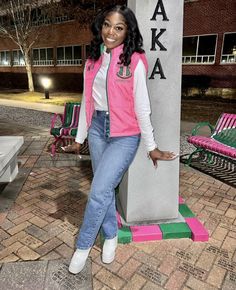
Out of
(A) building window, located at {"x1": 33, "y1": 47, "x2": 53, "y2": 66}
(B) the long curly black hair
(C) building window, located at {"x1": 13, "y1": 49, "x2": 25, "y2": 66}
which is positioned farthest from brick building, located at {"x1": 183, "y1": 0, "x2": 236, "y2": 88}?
(C) building window, located at {"x1": 13, "y1": 49, "x2": 25, "y2": 66}

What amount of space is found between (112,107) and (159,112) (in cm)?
80

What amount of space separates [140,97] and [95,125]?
43cm

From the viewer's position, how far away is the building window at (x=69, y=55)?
22705 millimetres

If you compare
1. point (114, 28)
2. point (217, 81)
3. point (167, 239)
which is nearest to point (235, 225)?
point (167, 239)

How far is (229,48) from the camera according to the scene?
16250 millimetres

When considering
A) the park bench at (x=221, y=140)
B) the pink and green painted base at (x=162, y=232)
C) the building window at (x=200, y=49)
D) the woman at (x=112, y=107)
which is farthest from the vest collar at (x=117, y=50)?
the building window at (x=200, y=49)

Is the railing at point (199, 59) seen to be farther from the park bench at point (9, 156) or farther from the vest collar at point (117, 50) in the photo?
the vest collar at point (117, 50)

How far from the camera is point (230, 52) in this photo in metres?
16.2

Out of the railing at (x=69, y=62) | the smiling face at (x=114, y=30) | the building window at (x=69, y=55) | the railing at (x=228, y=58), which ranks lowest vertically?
the smiling face at (x=114, y=30)

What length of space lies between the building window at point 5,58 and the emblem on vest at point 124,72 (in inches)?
1182

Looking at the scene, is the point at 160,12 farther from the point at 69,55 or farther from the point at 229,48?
the point at 69,55

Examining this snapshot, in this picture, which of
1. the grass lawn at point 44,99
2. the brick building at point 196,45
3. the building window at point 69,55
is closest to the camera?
the grass lawn at point 44,99

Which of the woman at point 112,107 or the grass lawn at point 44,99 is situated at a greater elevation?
the woman at point 112,107

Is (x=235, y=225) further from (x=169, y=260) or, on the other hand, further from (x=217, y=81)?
(x=217, y=81)
